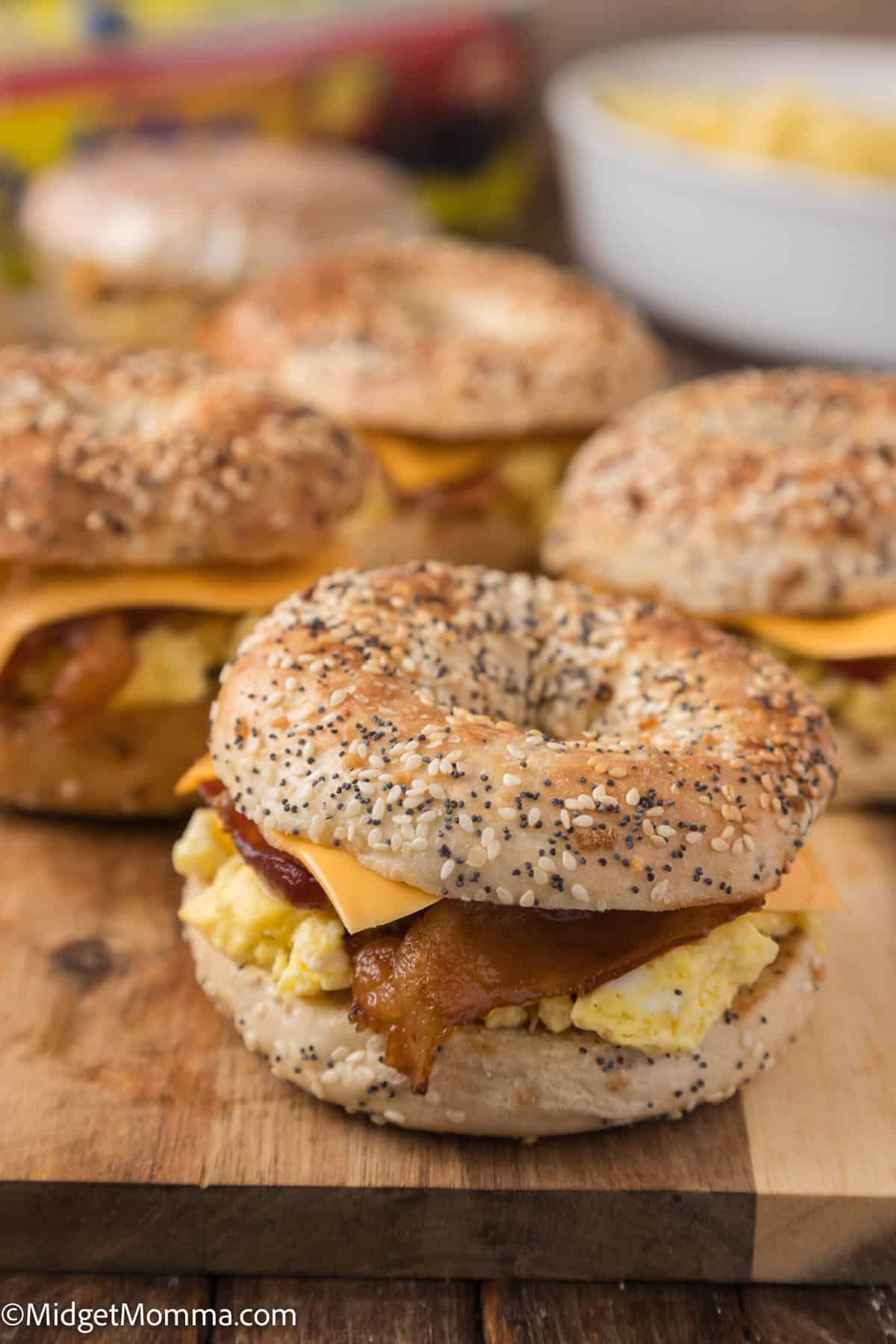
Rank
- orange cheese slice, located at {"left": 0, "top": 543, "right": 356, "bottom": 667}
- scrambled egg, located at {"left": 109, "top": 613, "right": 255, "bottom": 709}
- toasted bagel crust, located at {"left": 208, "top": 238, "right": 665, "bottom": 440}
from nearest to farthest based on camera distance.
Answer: orange cheese slice, located at {"left": 0, "top": 543, "right": 356, "bottom": 667}, scrambled egg, located at {"left": 109, "top": 613, "right": 255, "bottom": 709}, toasted bagel crust, located at {"left": 208, "top": 238, "right": 665, "bottom": 440}

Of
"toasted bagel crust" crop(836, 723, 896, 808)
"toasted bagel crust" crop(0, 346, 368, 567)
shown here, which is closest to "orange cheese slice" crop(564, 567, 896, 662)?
"toasted bagel crust" crop(836, 723, 896, 808)

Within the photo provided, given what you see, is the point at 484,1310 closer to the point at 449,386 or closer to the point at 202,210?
the point at 449,386

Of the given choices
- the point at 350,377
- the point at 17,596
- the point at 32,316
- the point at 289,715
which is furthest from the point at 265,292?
the point at 289,715

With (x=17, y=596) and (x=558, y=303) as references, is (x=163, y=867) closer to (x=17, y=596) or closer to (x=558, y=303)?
(x=17, y=596)

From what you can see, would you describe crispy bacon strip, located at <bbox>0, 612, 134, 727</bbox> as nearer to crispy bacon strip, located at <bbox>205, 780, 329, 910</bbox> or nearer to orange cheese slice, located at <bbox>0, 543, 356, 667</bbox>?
orange cheese slice, located at <bbox>0, 543, 356, 667</bbox>

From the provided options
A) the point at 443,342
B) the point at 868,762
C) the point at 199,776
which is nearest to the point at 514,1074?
the point at 199,776

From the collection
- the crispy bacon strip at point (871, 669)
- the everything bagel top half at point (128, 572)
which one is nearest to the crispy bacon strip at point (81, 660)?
the everything bagel top half at point (128, 572)

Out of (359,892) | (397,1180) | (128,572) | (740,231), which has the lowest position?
(397,1180)
